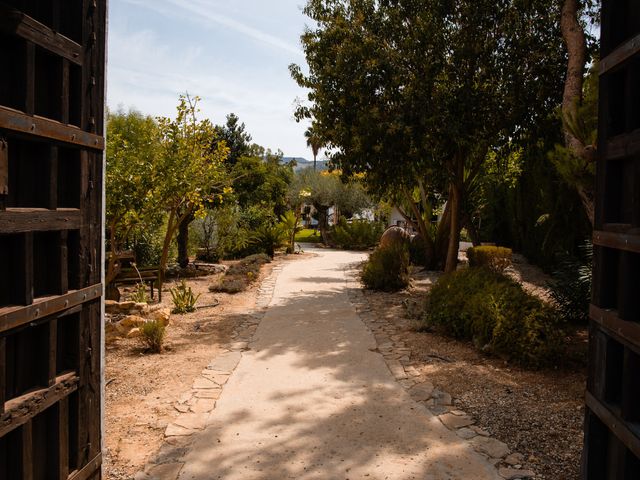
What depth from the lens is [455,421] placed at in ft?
14.7

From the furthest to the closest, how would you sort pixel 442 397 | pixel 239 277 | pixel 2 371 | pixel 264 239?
pixel 264 239, pixel 239 277, pixel 442 397, pixel 2 371

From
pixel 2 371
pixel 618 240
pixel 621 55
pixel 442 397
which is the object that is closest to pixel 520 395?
pixel 442 397

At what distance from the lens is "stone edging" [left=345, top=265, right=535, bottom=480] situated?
374cm

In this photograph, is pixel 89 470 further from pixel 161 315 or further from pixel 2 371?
pixel 161 315

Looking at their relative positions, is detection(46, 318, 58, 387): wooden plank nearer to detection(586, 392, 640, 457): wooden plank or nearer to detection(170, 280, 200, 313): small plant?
detection(586, 392, 640, 457): wooden plank

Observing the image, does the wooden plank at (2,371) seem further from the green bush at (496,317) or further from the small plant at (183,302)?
the small plant at (183,302)

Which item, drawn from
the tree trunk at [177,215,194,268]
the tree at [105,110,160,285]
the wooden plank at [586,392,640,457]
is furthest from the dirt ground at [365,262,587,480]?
the tree trunk at [177,215,194,268]

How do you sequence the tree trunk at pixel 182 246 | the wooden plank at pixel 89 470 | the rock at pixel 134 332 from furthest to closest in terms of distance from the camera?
the tree trunk at pixel 182 246
the rock at pixel 134 332
the wooden plank at pixel 89 470

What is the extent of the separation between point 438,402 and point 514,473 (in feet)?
4.56

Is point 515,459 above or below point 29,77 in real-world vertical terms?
below

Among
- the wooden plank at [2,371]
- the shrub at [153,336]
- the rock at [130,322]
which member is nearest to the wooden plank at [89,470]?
the wooden plank at [2,371]

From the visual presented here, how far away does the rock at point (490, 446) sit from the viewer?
3863mm

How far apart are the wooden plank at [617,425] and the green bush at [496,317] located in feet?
10.7

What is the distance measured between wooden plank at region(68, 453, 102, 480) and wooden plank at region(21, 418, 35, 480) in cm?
40
